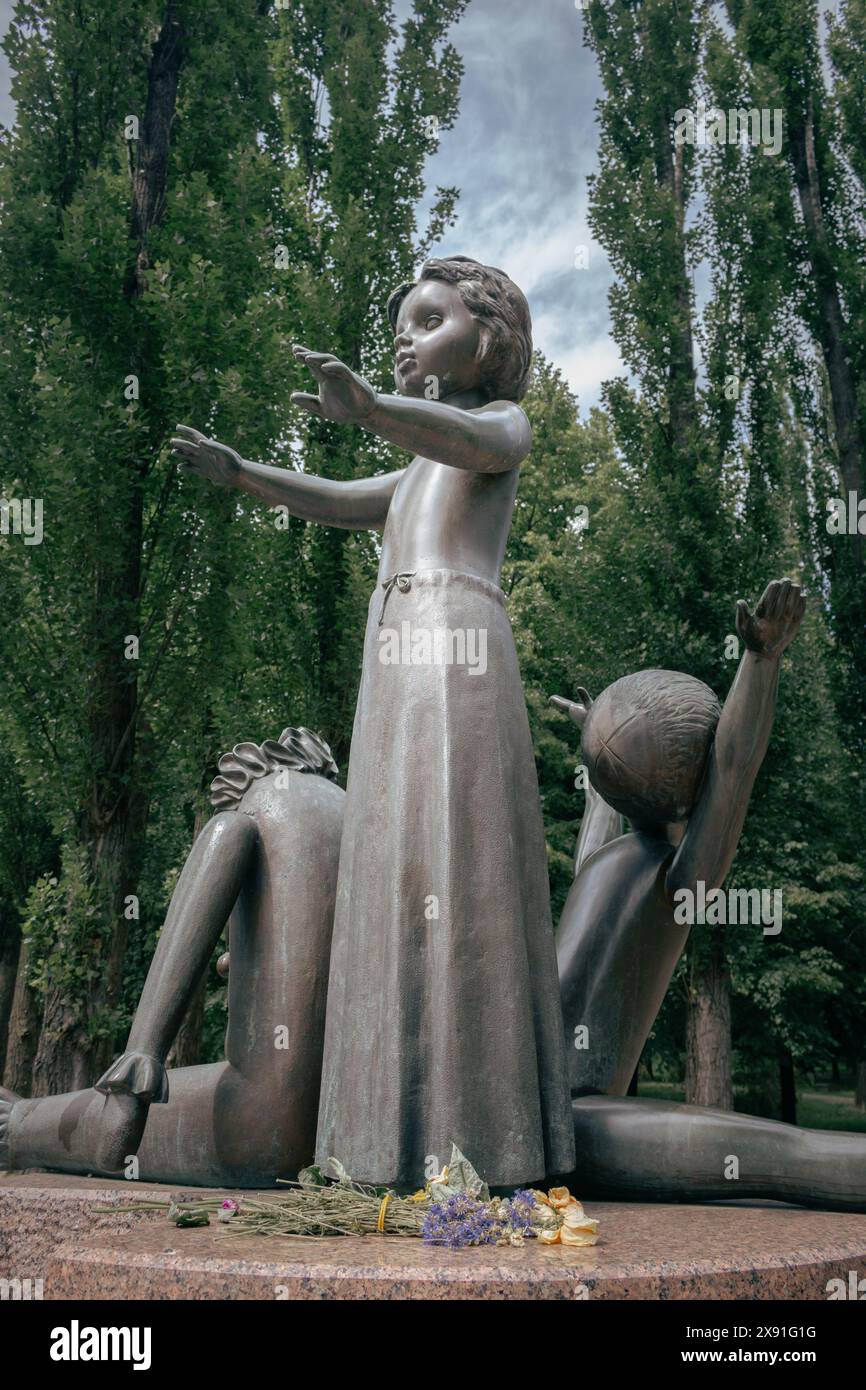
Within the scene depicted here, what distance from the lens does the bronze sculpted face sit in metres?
3.87

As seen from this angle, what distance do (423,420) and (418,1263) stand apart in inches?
83.9

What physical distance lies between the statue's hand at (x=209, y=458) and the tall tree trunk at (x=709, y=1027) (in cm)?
1035

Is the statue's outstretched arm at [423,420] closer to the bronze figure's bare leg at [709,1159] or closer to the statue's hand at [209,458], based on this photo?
the statue's hand at [209,458]

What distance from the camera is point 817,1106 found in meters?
27.5

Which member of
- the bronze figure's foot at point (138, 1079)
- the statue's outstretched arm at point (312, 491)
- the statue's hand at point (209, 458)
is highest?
the statue's hand at point (209, 458)

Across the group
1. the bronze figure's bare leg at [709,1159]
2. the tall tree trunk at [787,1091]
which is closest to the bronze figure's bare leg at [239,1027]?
the bronze figure's bare leg at [709,1159]

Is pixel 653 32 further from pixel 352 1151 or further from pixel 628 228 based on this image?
pixel 352 1151

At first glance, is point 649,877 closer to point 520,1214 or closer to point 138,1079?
point 520,1214

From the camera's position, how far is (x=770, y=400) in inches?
586

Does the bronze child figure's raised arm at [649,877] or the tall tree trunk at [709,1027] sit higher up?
the bronze child figure's raised arm at [649,877]

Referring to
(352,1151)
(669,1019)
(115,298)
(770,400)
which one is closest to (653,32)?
(770,400)

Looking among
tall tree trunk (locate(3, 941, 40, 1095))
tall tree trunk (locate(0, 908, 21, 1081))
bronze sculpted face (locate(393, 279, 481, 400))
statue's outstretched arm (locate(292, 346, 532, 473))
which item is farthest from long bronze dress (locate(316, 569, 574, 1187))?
tall tree trunk (locate(0, 908, 21, 1081))

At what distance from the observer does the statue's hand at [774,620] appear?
3.59 metres

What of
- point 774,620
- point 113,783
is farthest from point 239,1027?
point 113,783
